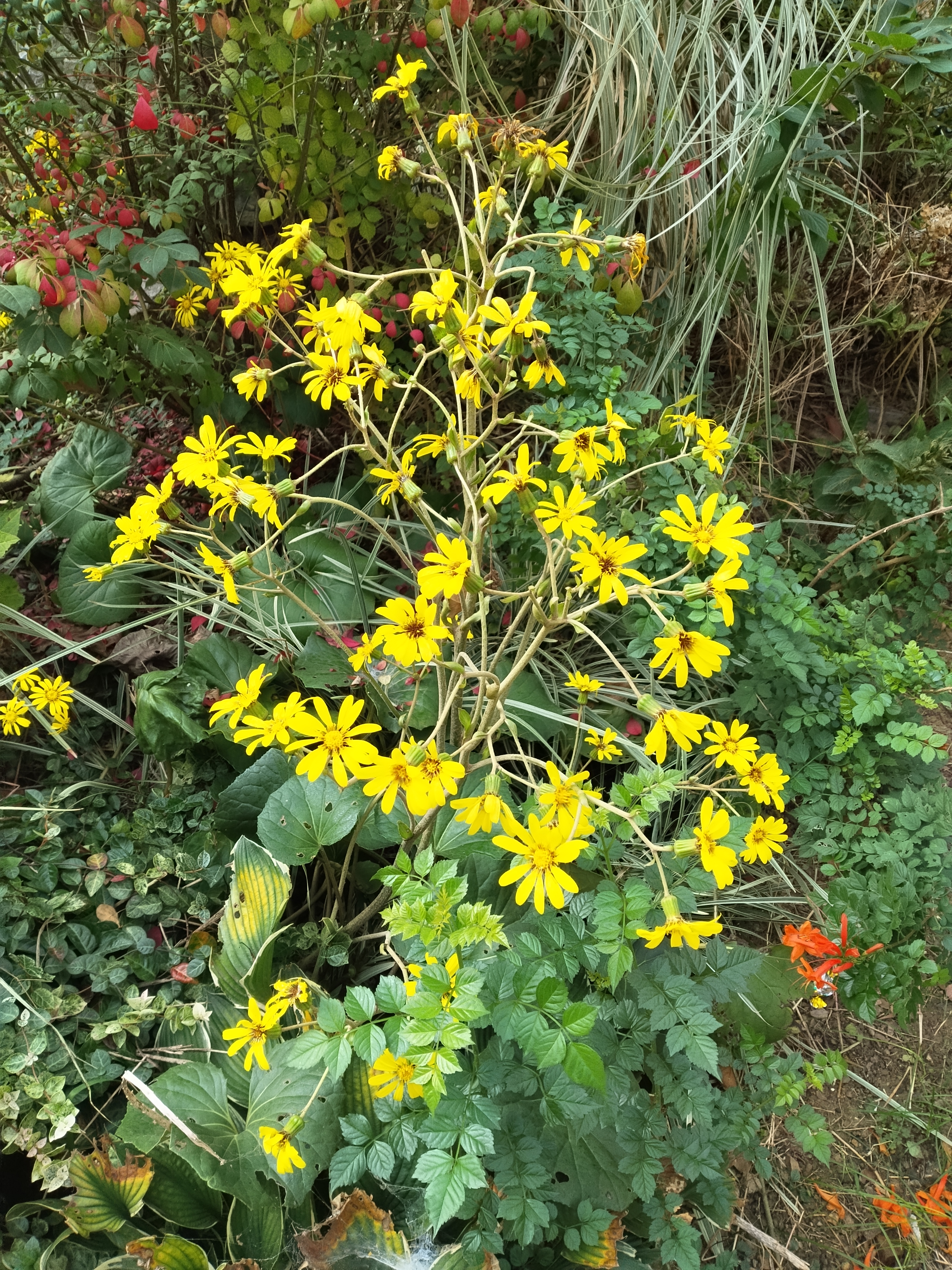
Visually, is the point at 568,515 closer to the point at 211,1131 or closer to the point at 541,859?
the point at 541,859

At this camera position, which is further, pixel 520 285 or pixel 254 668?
pixel 520 285

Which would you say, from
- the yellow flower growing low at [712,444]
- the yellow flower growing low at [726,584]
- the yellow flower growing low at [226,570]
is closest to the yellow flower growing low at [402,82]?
the yellow flower growing low at [712,444]

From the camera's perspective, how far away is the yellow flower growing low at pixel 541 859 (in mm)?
792

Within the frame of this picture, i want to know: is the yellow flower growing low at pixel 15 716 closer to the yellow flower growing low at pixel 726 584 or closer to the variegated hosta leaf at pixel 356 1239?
the variegated hosta leaf at pixel 356 1239

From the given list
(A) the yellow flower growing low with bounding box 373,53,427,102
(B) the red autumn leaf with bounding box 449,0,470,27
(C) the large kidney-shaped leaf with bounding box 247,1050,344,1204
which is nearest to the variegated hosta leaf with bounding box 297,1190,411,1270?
(C) the large kidney-shaped leaf with bounding box 247,1050,344,1204

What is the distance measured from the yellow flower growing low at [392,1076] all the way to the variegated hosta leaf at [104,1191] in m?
0.38

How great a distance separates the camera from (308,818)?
1.21 m

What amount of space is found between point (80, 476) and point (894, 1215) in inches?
81.3

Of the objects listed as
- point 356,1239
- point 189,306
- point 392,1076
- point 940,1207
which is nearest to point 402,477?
point 392,1076

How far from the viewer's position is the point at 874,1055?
5.16ft

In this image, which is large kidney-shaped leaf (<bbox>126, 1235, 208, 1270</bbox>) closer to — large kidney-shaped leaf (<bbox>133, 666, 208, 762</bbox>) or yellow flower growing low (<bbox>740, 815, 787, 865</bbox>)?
large kidney-shaped leaf (<bbox>133, 666, 208, 762</bbox>)

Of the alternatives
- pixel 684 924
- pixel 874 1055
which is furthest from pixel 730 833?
pixel 874 1055

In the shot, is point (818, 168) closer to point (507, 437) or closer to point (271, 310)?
point (507, 437)

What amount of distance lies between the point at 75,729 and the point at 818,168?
2.33 meters
